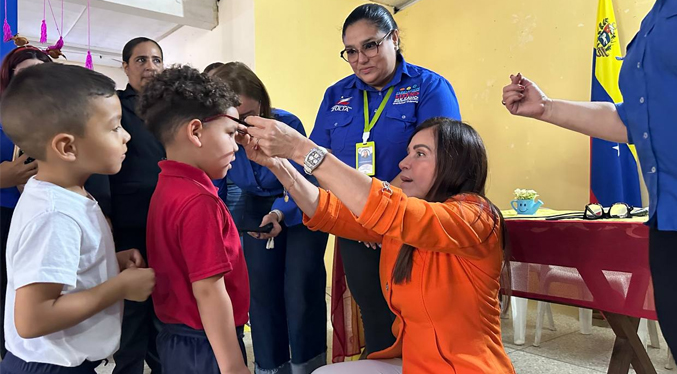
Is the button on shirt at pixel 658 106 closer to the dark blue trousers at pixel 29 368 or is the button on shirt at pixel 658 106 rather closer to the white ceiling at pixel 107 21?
the dark blue trousers at pixel 29 368

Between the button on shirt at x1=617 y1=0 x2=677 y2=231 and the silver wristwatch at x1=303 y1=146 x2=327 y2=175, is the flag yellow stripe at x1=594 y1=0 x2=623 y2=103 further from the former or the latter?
the silver wristwatch at x1=303 y1=146 x2=327 y2=175

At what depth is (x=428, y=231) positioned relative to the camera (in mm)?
1063

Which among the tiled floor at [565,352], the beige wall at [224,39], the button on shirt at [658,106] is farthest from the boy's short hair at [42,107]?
the beige wall at [224,39]

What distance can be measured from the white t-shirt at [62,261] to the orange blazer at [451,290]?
1.99ft

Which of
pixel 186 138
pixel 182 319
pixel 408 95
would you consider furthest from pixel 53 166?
pixel 408 95

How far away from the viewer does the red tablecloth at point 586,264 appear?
1558 mm

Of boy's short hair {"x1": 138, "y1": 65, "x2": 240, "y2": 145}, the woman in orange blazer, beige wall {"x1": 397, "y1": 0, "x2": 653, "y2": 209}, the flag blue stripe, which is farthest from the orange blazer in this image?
beige wall {"x1": 397, "y1": 0, "x2": 653, "y2": 209}

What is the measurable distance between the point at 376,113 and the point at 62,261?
1.23 m

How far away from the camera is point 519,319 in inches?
111

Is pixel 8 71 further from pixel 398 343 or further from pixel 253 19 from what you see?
pixel 253 19

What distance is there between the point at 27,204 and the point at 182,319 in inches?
16.5

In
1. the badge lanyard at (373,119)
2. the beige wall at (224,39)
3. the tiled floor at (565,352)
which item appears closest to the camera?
the badge lanyard at (373,119)

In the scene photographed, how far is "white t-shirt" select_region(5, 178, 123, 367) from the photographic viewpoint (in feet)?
2.88

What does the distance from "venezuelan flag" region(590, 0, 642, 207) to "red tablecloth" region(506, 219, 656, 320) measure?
5.28 feet
